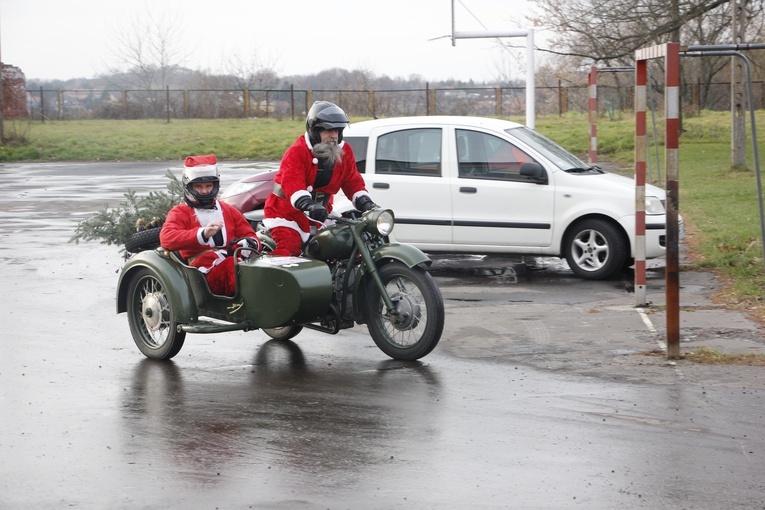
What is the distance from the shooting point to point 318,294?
7770 millimetres

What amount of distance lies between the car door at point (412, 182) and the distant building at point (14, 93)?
40.2 metres

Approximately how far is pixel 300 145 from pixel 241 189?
519 cm

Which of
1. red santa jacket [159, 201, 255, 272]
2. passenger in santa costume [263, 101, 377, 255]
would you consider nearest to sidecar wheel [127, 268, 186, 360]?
red santa jacket [159, 201, 255, 272]

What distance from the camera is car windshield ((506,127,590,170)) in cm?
1205

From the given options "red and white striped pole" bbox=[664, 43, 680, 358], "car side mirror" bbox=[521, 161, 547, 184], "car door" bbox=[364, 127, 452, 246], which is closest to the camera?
"red and white striped pole" bbox=[664, 43, 680, 358]

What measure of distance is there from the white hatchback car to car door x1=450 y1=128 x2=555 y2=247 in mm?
11

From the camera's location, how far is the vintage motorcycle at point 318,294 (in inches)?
305

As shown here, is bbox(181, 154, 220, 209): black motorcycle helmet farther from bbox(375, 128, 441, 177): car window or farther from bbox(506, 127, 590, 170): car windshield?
bbox(506, 127, 590, 170): car windshield

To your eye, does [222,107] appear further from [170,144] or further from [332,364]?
[332,364]

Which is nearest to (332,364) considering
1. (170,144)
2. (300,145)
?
(300,145)

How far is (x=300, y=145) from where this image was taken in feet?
27.6

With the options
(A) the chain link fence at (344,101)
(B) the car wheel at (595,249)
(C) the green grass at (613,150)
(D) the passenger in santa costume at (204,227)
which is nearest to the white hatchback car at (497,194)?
(B) the car wheel at (595,249)

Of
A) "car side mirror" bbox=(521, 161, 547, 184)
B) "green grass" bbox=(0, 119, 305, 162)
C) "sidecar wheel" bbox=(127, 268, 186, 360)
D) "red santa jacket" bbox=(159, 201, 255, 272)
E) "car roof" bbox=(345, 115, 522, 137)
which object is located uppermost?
"green grass" bbox=(0, 119, 305, 162)

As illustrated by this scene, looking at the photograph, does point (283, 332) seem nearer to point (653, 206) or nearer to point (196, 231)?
point (196, 231)
